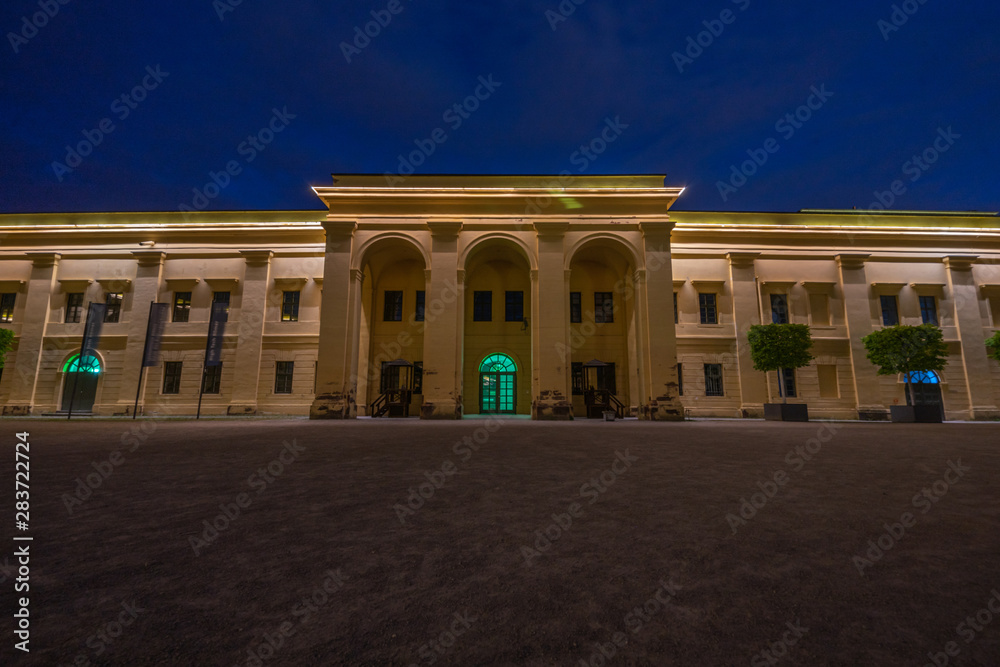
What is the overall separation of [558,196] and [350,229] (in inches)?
397

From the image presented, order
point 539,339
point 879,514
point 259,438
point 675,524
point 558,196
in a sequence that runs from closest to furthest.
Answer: point 675,524 → point 879,514 → point 259,438 → point 539,339 → point 558,196

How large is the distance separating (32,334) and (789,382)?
4084cm

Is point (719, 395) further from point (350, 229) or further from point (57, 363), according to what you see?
point (57, 363)

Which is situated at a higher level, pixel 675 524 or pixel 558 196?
pixel 558 196

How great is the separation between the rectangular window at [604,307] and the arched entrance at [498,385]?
5465 mm

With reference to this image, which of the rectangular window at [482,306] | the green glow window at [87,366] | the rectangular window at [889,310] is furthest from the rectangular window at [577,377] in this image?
the green glow window at [87,366]

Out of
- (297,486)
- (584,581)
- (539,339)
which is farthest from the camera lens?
(539,339)

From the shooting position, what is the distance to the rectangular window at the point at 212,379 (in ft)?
71.1

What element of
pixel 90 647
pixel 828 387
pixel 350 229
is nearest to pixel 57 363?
pixel 350 229

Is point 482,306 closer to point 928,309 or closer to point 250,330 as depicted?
point 250,330

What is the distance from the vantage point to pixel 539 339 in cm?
1838

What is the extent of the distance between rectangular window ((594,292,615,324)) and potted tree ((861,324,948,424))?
39.8 ft

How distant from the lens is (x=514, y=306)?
75.6 ft

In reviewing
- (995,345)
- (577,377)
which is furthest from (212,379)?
(995,345)
